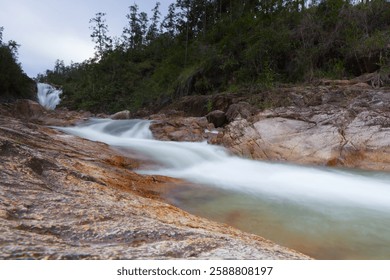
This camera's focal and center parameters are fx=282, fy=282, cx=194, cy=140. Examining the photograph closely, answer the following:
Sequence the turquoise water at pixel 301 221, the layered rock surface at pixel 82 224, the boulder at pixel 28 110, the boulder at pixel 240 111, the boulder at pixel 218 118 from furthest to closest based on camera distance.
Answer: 1. the boulder at pixel 28 110
2. the boulder at pixel 218 118
3. the boulder at pixel 240 111
4. the turquoise water at pixel 301 221
5. the layered rock surface at pixel 82 224

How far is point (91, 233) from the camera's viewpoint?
6.44ft

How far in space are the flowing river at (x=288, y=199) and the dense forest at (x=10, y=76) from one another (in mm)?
19368

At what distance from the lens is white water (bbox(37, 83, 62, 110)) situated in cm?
3070

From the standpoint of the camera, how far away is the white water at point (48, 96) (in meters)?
30.7

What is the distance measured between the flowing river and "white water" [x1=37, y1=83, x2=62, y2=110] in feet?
88.1

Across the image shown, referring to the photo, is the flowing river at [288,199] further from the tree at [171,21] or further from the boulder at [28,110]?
the tree at [171,21]

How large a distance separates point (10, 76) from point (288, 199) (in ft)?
79.4

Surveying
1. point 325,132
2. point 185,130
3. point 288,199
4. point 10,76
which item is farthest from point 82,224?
point 10,76

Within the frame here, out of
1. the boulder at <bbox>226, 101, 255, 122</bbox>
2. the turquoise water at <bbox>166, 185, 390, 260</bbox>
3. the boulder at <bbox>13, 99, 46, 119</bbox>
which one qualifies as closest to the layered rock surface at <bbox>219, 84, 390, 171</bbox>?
the boulder at <bbox>226, 101, 255, 122</bbox>

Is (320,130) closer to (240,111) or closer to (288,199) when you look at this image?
(240,111)

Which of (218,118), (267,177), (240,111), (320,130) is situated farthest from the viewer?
(218,118)

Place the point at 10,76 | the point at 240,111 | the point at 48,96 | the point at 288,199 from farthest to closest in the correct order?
the point at 48,96, the point at 10,76, the point at 240,111, the point at 288,199

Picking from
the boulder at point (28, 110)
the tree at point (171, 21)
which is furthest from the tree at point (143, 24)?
the boulder at point (28, 110)

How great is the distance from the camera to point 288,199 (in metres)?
5.18
